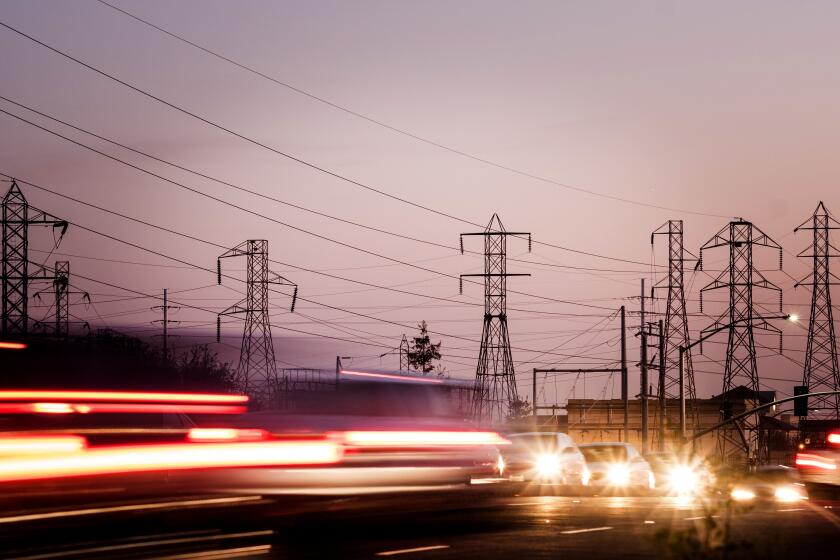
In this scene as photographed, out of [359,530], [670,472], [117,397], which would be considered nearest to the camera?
[117,397]

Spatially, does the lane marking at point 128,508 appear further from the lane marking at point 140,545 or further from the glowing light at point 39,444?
the glowing light at point 39,444

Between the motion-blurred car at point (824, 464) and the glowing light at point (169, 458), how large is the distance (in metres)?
14.5

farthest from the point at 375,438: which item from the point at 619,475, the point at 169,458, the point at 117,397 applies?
the point at 619,475

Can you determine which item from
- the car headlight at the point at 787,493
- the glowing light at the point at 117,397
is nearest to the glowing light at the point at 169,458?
the glowing light at the point at 117,397

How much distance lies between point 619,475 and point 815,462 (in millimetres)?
6273

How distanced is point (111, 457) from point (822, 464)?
726 inches

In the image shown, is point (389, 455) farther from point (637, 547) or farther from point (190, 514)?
point (637, 547)

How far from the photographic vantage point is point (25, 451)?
48.2ft

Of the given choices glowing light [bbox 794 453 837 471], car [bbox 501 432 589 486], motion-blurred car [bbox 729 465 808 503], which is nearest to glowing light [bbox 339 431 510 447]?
car [bbox 501 432 589 486]

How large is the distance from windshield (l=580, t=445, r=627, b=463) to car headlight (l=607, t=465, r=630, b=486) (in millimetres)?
386

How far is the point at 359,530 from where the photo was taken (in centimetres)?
1973

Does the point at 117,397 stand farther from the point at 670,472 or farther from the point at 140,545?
the point at 670,472

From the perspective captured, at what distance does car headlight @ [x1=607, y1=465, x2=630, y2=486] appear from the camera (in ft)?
112

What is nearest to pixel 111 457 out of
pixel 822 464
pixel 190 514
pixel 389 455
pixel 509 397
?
pixel 190 514
